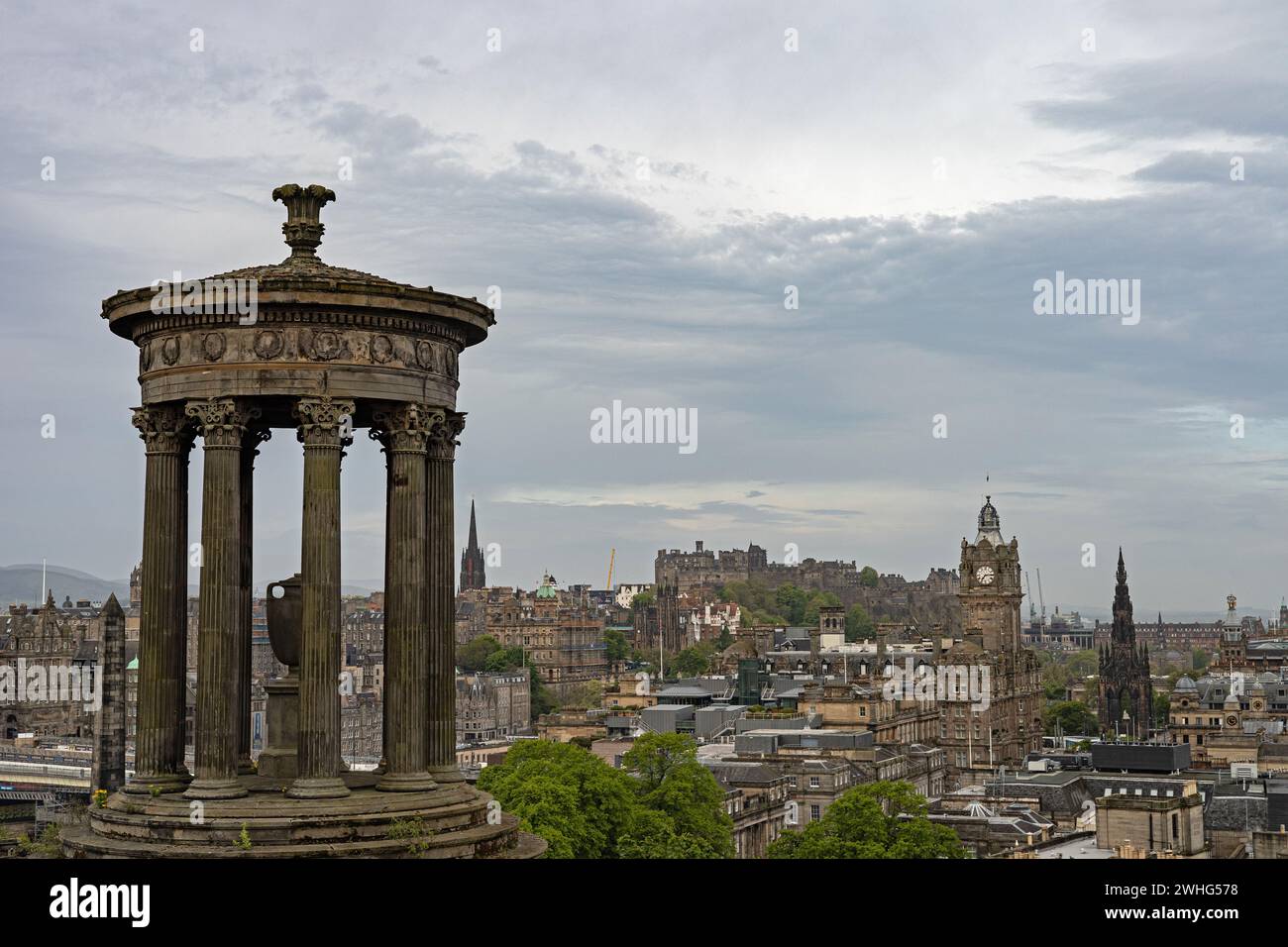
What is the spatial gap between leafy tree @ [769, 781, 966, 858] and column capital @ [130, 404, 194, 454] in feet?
211

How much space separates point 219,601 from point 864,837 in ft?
234

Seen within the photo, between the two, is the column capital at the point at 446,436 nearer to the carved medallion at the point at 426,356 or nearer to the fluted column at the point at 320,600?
the carved medallion at the point at 426,356

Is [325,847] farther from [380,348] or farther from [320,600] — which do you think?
[380,348]

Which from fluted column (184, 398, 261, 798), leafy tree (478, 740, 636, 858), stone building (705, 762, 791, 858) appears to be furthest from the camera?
stone building (705, 762, 791, 858)

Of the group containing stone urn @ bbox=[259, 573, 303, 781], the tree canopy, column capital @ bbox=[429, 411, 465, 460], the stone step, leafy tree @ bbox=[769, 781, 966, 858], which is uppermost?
column capital @ bbox=[429, 411, 465, 460]

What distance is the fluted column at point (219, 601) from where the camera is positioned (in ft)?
84.3

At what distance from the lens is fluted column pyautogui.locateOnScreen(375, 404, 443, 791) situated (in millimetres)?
26781

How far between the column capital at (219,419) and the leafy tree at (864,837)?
213 ft

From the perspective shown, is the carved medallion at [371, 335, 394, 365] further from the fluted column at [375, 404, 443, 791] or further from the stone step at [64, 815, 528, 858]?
the stone step at [64, 815, 528, 858]

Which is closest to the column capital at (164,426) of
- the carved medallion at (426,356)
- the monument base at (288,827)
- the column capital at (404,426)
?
the column capital at (404,426)

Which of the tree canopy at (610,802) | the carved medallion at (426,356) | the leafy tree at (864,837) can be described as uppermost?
the carved medallion at (426,356)

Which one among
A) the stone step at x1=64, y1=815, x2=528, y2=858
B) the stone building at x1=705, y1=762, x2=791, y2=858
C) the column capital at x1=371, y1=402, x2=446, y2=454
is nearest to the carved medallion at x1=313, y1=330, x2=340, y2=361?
the column capital at x1=371, y1=402, x2=446, y2=454
